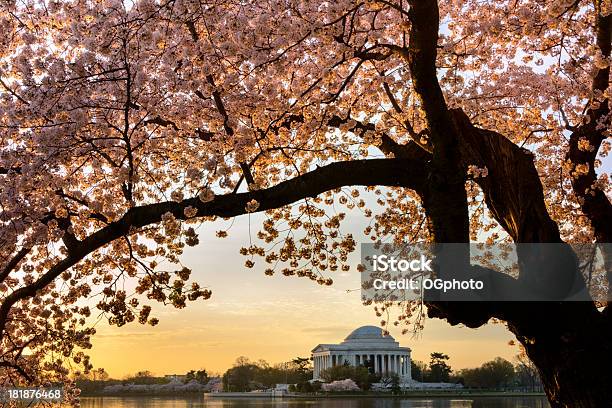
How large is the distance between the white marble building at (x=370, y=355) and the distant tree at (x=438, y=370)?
3080 mm

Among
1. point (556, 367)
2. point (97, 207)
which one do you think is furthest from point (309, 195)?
point (556, 367)

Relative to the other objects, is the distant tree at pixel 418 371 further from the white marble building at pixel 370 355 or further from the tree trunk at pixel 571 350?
the tree trunk at pixel 571 350

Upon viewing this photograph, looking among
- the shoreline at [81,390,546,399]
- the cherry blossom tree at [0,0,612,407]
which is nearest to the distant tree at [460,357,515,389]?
the shoreline at [81,390,546,399]

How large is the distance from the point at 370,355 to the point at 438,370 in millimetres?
8916

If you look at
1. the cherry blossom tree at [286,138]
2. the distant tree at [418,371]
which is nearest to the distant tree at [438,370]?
the distant tree at [418,371]

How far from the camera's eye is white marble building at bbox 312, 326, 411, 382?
3322 inches

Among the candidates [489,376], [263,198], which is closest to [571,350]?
[263,198]

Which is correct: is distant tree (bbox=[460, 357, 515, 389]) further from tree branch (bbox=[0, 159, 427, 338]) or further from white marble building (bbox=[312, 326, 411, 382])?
tree branch (bbox=[0, 159, 427, 338])

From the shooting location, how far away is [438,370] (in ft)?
277

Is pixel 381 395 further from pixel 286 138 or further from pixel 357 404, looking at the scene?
pixel 286 138

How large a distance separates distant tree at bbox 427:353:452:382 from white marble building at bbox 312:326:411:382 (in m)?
3.08

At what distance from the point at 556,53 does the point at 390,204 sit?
11.0 feet

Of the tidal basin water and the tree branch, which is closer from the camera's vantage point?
the tree branch

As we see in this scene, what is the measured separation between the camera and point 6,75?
29.0ft
